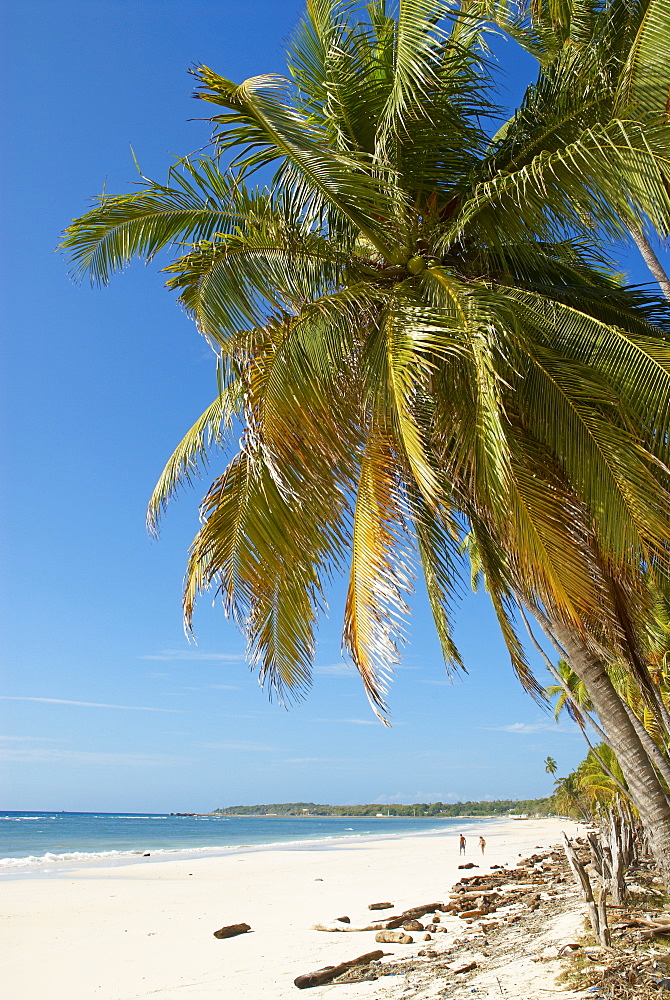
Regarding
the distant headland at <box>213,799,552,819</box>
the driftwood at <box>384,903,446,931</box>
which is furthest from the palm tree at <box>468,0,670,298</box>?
the distant headland at <box>213,799,552,819</box>

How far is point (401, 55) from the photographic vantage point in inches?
172

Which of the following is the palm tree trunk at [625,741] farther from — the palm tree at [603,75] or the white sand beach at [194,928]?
the palm tree at [603,75]

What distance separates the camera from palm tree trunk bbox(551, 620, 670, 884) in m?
4.59

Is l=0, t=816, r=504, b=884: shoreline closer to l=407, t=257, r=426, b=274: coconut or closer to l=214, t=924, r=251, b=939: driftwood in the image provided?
l=214, t=924, r=251, b=939: driftwood

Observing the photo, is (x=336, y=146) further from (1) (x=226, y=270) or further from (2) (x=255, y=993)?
(2) (x=255, y=993)

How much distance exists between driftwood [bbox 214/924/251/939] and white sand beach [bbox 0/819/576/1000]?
0.17 metres

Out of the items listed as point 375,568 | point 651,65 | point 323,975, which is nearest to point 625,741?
point 375,568

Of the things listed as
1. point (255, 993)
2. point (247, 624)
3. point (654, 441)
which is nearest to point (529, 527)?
point (654, 441)

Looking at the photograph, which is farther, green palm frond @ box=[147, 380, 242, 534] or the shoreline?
the shoreline

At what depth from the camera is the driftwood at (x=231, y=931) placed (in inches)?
440

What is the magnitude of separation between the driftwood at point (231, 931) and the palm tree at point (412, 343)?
841cm

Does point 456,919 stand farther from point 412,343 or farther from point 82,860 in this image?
point 82,860

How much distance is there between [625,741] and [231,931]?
9.31 m

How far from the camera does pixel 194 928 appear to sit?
12.3 metres
